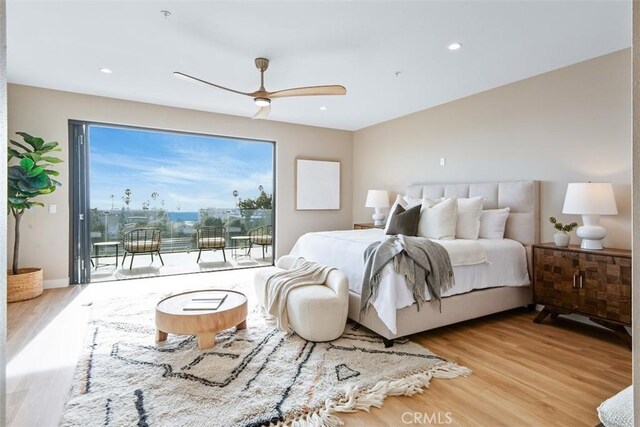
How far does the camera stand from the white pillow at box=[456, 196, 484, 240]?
12.0ft

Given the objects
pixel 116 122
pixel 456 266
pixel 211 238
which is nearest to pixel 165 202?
pixel 211 238

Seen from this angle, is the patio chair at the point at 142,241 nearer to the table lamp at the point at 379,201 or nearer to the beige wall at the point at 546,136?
the table lamp at the point at 379,201

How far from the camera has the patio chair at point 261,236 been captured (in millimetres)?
6062

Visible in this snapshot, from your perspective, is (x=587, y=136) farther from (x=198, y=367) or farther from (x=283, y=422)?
(x=198, y=367)

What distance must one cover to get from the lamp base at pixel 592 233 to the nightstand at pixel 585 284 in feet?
0.35


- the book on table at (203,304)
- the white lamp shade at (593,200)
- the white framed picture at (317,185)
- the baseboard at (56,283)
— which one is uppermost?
the white framed picture at (317,185)

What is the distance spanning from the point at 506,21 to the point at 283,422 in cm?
328

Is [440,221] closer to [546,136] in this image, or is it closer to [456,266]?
[456,266]

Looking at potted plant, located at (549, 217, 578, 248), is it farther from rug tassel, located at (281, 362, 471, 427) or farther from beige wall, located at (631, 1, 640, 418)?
beige wall, located at (631, 1, 640, 418)

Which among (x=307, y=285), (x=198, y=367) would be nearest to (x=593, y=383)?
(x=307, y=285)

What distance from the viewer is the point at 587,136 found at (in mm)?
3264

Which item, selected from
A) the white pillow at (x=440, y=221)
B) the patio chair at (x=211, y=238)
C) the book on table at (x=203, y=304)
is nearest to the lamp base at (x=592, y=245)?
the white pillow at (x=440, y=221)

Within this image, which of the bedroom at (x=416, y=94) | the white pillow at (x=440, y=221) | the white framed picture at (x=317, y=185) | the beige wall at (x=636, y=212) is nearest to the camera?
the beige wall at (x=636, y=212)

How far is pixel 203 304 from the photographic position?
106 inches
